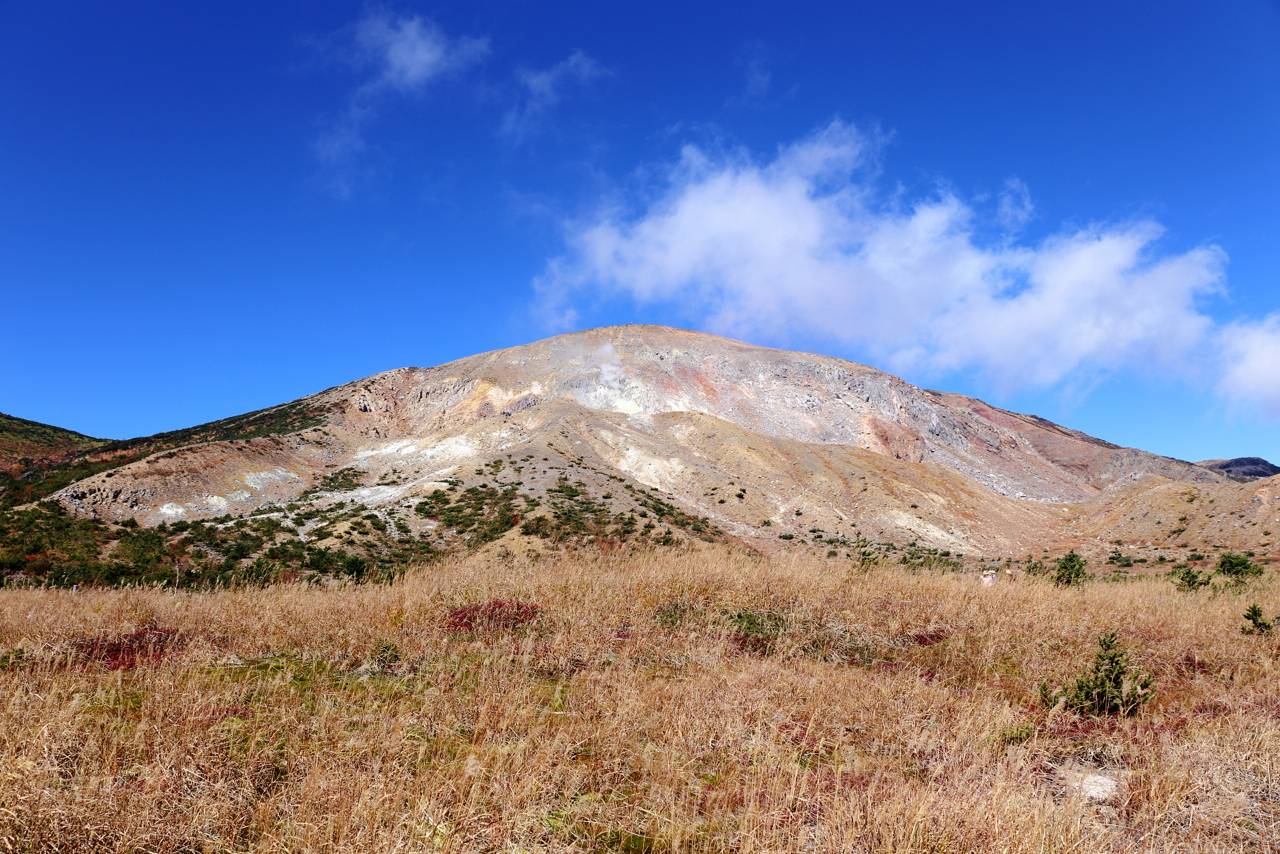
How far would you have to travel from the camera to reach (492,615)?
29.6ft

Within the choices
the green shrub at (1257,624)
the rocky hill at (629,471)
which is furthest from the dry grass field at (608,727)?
the rocky hill at (629,471)

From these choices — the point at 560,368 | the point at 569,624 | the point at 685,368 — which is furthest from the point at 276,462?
the point at 569,624

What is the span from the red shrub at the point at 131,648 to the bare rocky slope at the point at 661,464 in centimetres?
2056

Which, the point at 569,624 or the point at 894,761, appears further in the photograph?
the point at 569,624

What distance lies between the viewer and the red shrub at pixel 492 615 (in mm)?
8641

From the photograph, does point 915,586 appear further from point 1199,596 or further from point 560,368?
point 560,368

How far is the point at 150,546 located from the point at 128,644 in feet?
91.6

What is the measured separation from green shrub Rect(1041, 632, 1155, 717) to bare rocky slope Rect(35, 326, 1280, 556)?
23252mm

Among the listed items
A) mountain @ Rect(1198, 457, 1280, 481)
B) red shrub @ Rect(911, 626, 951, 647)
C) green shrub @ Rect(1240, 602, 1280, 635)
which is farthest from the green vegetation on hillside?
mountain @ Rect(1198, 457, 1280, 481)

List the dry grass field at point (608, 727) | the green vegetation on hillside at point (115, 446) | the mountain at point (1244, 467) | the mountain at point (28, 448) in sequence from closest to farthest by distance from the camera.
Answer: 1. the dry grass field at point (608, 727)
2. the green vegetation on hillside at point (115, 446)
3. the mountain at point (28, 448)
4. the mountain at point (1244, 467)

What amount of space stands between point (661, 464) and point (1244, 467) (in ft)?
700

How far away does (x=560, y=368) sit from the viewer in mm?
77750

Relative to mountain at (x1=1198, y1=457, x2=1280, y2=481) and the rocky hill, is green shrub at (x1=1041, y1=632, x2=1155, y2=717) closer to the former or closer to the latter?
the rocky hill

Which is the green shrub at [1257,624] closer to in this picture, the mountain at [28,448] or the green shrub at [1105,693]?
the green shrub at [1105,693]
